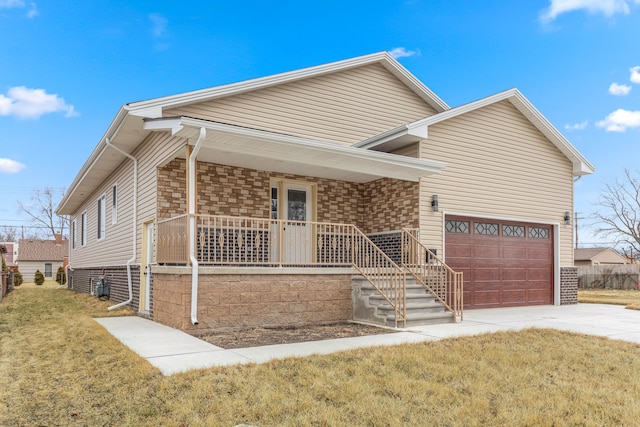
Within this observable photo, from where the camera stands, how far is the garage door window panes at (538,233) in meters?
13.6

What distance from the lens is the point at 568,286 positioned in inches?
551

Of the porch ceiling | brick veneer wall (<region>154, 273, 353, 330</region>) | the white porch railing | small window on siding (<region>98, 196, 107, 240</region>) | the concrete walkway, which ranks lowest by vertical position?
the concrete walkway

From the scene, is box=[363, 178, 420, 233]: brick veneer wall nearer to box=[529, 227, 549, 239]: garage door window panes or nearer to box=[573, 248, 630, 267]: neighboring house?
box=[529, 227, 549, 239]: garage door window panes

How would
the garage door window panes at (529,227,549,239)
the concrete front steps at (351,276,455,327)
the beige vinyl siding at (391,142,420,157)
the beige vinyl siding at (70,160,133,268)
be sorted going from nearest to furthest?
the concrete front steps at (351,276,455,327) → the beige vinyl siding at (391,142,420,157) → the beige vinyl siding at (70,160,133,268) → the garage door window panes at (529,227,549,239)

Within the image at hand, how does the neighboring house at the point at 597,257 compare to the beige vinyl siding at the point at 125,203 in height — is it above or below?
below

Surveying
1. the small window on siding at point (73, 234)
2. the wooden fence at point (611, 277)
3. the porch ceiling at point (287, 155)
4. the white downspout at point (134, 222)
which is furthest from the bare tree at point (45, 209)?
the wooden fence at point (611, 277)

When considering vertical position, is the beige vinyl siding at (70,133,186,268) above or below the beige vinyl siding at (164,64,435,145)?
below

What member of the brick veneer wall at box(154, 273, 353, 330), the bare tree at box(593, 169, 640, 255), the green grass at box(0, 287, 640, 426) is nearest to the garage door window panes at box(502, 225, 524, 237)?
the brick veneer wall at box(154, 273, 353, 330)

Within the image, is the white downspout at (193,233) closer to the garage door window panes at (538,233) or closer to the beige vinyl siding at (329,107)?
the beige vinyl siding at (329,107)

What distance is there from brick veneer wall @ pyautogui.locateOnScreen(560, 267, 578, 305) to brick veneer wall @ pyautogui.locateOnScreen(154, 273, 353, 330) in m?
7.59

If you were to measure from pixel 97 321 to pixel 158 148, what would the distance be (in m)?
3.77

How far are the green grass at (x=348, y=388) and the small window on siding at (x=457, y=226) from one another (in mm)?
5061

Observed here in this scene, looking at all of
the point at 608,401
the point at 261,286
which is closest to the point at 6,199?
the point at 261,286

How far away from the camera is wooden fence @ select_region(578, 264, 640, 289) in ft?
81.4
